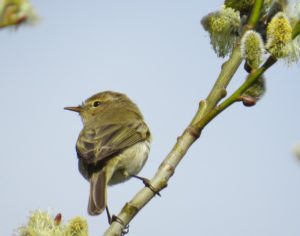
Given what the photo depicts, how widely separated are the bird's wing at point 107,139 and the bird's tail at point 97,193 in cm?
17

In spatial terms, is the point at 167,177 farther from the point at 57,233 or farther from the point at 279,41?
the point at 279,41

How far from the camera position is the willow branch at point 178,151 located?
2355 mm

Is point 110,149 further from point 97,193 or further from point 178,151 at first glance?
point 178,151

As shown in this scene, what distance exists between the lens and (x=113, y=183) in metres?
5.84

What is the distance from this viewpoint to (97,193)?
4641 mm

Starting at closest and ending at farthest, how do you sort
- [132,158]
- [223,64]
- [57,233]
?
[57,233] < [223,64] < [132,158]

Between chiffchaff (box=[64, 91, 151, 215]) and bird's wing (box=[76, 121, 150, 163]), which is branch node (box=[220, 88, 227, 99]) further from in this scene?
bird's wing (box=[76, 121, 150, 163])

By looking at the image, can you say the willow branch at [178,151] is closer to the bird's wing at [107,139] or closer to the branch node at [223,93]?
the branch node at [223,93]

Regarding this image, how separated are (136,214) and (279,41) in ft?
3.36

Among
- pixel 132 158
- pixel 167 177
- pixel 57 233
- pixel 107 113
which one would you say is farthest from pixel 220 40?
pixel 107 113

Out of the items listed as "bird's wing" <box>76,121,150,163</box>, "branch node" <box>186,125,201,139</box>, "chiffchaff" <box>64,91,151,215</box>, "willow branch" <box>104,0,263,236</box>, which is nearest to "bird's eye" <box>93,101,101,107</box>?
"chiffchaff" <box>64,91,151,215</box>

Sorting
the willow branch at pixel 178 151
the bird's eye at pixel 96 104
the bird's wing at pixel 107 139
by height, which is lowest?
the willow branch at pixel 178 151

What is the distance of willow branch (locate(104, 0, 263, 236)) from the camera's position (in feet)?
7.73

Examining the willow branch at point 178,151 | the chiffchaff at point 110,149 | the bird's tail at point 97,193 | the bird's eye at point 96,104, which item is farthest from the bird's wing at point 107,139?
the willow branch at point 178,151
